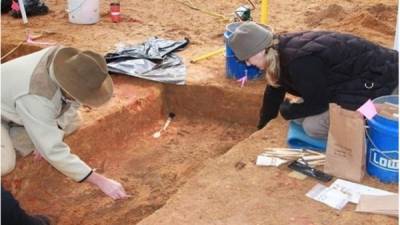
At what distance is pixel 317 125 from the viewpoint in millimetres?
3598

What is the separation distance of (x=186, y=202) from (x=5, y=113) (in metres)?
1.05

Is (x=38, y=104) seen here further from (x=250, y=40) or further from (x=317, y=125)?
(x=317, y=125)

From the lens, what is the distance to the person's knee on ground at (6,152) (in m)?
3.20

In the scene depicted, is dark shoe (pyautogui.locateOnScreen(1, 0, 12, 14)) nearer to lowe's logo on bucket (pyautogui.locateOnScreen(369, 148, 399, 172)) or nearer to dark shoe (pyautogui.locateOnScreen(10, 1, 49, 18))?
dark shoe (pyautogui.locateOnScreen(10, 1, 49, 18))

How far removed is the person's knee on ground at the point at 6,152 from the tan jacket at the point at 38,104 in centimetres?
18

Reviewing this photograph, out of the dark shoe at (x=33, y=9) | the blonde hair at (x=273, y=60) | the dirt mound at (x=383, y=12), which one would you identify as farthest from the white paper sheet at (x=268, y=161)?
the dark shoe at (x=33, y=9)

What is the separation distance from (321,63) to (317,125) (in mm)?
471

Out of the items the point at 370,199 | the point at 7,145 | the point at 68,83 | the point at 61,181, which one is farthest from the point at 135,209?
the point at 370,199

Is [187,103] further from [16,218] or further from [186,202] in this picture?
[16,218]

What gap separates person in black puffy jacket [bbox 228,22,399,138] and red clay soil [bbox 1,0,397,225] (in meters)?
0.49

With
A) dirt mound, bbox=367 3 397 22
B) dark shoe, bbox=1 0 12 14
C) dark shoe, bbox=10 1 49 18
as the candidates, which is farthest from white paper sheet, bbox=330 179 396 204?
dark shoe, bbox=1 0 12 14

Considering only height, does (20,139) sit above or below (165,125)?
above

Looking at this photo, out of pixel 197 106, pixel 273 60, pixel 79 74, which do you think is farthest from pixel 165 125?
pixel 79 74

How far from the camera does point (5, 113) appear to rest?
3064mm
